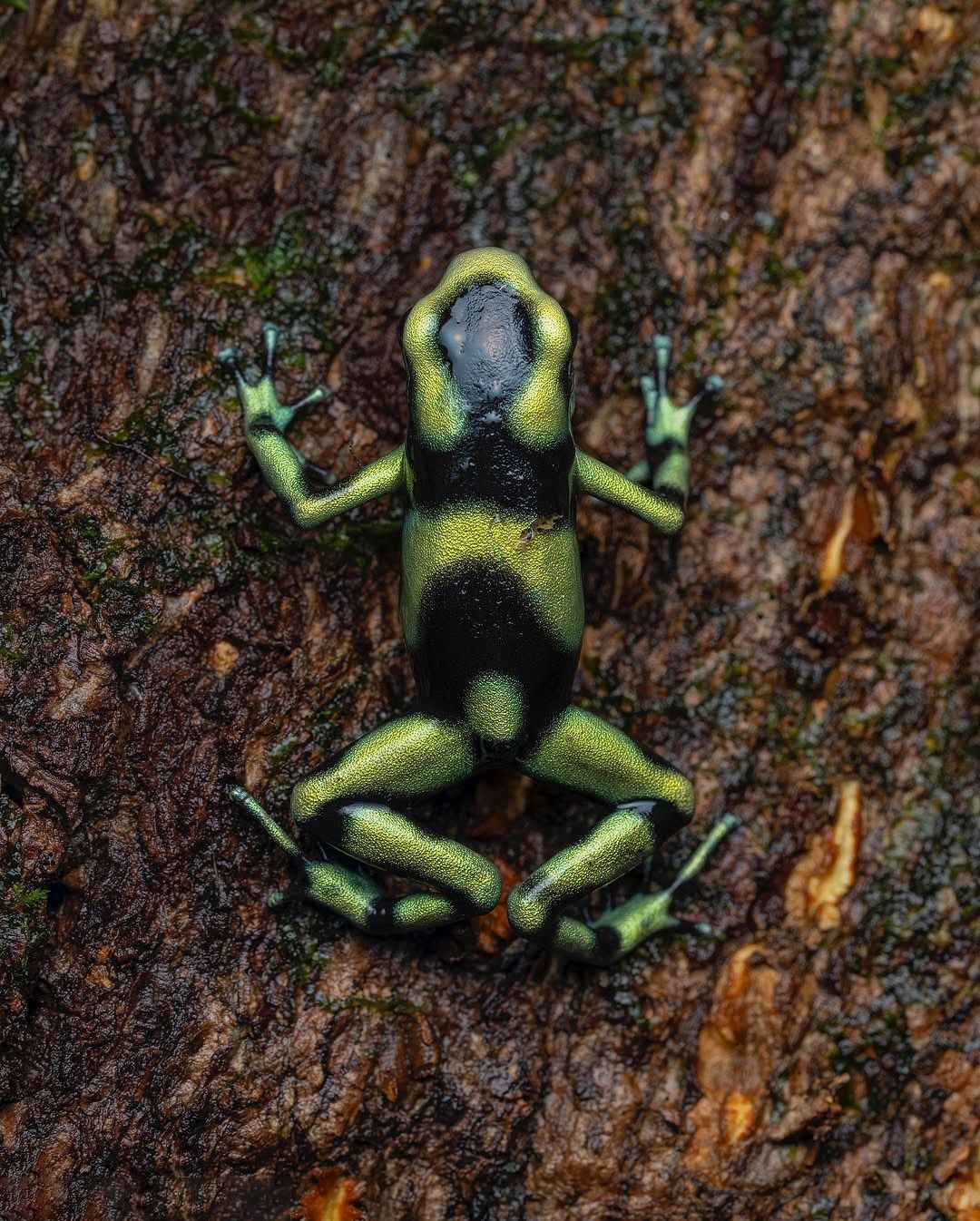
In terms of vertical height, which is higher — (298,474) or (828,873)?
(298,474)

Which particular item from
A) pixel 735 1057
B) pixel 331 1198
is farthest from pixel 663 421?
pixel 331 1198

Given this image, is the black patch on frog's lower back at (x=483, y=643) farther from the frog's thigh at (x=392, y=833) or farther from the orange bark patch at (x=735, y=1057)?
the orange bark patch at (x=735, y=1057)

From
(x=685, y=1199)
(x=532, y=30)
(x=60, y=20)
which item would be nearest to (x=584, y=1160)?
(x=685, y=1199)

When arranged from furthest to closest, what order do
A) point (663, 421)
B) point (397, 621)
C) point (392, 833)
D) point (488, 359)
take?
point (663, 421)
point (397, 621)
point (392, 833)
point (488, 359)

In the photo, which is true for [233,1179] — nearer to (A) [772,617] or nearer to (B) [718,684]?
(B) [718,684]

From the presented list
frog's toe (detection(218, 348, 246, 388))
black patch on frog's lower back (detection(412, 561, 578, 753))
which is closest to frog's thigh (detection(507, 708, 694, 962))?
black patch on frog's lower back (detection(412, 561, 578, 753))

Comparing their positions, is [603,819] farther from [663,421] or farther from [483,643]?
[663,421]
